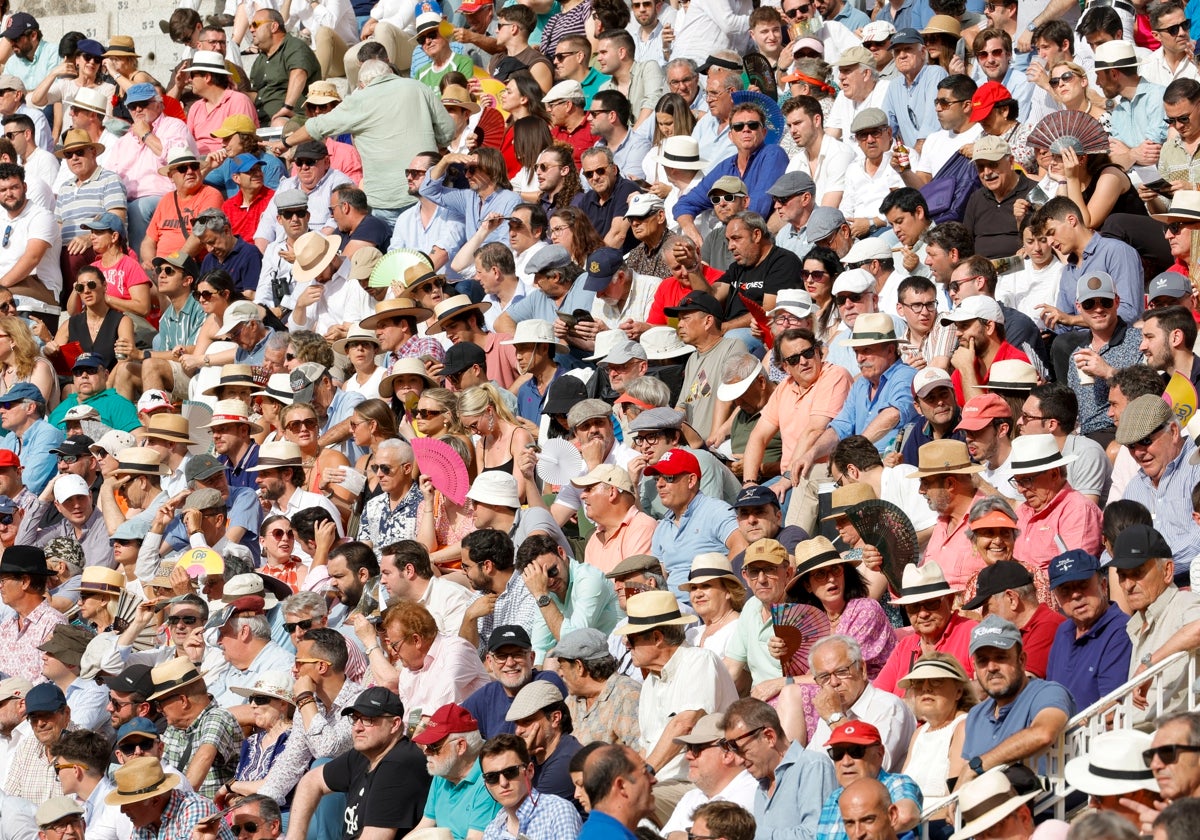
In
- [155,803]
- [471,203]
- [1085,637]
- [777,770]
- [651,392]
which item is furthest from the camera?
[471,203]

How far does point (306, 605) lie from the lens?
12227 mm

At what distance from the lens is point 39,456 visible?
15.6 meters

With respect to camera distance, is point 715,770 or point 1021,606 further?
point 1021,606

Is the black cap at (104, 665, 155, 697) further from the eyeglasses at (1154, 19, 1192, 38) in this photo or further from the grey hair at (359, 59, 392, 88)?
the eyeglasses at (1154, 19, 1192, 38)

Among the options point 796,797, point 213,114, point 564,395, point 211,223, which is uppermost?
point 796,797

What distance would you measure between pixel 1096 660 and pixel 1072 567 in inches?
16.0

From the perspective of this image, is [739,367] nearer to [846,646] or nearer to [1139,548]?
[846,646]

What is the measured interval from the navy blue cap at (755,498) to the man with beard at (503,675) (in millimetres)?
1323

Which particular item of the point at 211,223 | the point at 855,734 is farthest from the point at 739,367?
the point at 211,223

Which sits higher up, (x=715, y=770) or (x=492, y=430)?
(x=715, y=770)

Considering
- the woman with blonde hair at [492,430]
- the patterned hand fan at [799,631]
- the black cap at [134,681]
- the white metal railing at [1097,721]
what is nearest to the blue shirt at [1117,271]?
the patterned hand fan at [799,631]

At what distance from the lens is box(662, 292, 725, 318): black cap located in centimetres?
1349

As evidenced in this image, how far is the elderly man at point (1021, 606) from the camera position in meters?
9.81

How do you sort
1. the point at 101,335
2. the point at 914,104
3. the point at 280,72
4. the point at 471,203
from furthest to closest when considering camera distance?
the point at 280,72
the point at 101,335
the point at 471,203
the point at 914,104
